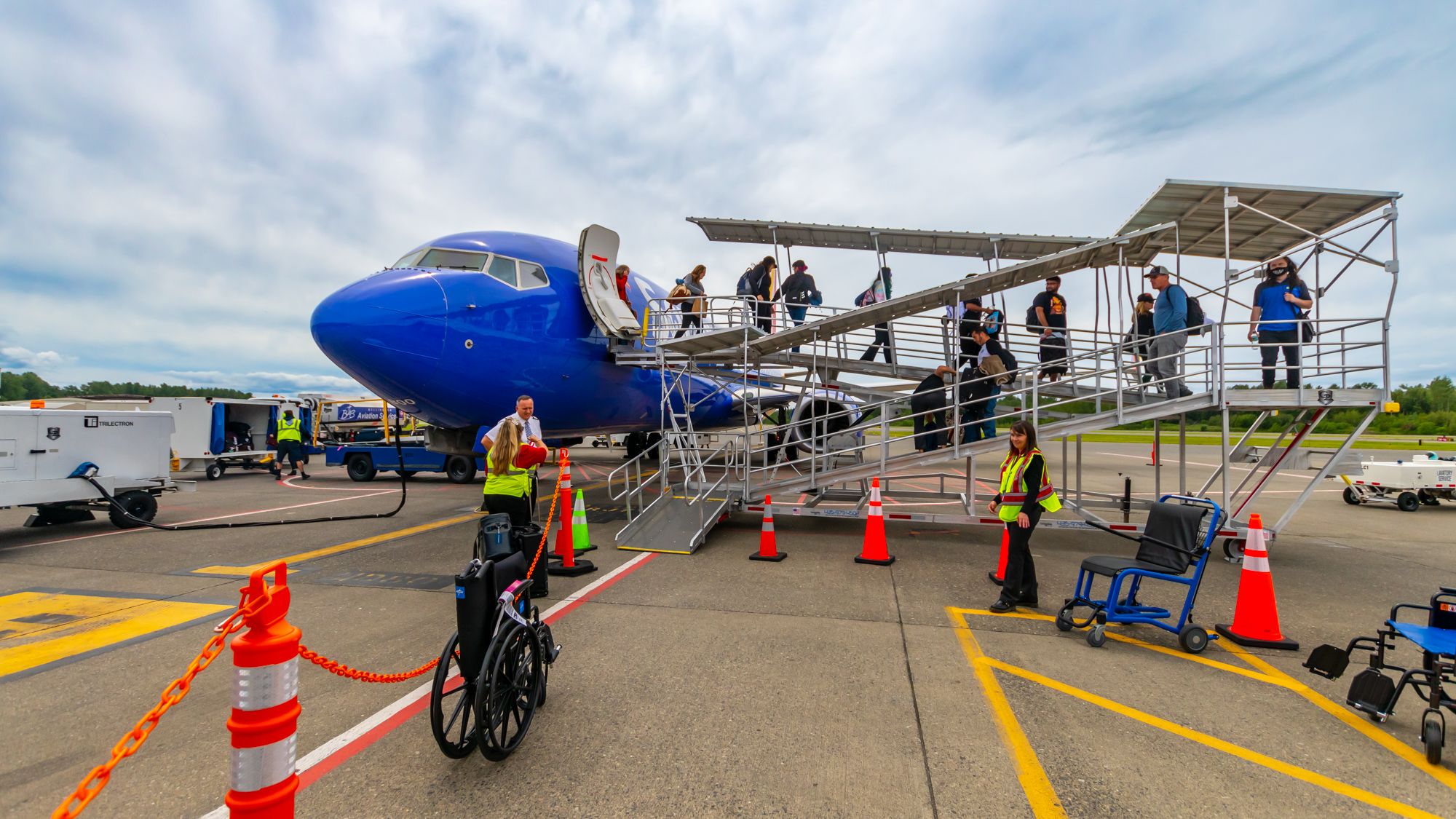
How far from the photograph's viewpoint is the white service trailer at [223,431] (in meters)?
16.8

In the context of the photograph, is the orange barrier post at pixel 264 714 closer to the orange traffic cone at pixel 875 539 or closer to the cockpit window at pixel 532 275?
the orange traffic cone at pixel 875 539

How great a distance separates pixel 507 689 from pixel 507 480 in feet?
8.73

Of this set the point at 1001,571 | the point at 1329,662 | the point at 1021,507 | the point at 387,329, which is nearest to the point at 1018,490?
the point at 1021,507

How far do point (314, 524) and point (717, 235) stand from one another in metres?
8.30

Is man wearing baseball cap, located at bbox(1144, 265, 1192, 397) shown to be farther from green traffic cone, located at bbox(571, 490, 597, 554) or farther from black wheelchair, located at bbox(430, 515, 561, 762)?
black wheelchair, located at bbox(430, 515, 561, 762)

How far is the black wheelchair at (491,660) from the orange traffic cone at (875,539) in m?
4.68

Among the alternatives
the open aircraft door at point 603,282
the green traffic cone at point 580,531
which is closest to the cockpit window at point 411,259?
the open aircraft door at point 603,282

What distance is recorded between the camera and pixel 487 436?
17.6 ft

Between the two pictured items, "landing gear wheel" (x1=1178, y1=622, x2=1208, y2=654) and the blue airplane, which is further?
the blue airplane

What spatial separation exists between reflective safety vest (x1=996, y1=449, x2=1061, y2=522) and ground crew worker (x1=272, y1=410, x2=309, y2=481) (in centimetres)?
1876

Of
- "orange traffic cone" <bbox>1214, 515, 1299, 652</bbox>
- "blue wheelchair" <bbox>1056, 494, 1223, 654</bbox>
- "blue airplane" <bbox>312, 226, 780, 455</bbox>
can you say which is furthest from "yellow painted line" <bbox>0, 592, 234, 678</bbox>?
"orange traffic cone" <bbox>1214, 515, 1299, 652</bbox>

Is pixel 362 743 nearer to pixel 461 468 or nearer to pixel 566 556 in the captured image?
pixel 566 556

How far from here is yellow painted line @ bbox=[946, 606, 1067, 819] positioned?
2719mm

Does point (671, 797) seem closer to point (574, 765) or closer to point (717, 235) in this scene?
point (574, 765)
